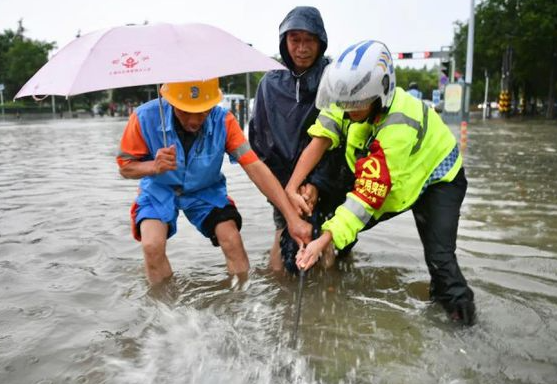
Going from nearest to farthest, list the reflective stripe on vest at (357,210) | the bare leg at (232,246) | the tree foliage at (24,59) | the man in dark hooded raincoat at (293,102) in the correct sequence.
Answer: the reflective stripe on vest at (357,210), the man in dark hooded raincoat at (293,102), the bare leg at (232,246), the tree foliage at (24,59)

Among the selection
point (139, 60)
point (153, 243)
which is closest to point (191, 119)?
point (139, 60)

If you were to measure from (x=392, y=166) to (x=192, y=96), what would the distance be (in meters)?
1.37

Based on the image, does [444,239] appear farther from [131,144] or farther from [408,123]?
[131,144]

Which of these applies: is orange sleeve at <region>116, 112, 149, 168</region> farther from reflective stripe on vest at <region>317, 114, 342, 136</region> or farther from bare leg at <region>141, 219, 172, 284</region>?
reflective stripe on vest at <region>317, 114, 342, 136</region>

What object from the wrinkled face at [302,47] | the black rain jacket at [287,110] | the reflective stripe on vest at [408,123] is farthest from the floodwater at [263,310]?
the wrinkled face at [302,47]

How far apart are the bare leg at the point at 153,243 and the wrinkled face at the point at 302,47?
1.44 metres

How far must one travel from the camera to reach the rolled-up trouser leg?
10.7 feet

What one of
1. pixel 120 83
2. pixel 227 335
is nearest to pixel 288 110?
pixel 120 83

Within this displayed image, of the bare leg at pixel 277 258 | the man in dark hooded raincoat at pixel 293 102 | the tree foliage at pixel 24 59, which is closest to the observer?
the man in dark hooded raincoat at pixel 293 102

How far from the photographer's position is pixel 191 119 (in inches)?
146

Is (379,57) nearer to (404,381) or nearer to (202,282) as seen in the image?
(404,381)

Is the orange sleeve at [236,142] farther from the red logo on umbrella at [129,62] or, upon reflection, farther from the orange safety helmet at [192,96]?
the red logo on umbrella at [129,62]

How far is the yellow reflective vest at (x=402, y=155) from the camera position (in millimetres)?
3066

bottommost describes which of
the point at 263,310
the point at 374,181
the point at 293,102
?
the point at 263,310
